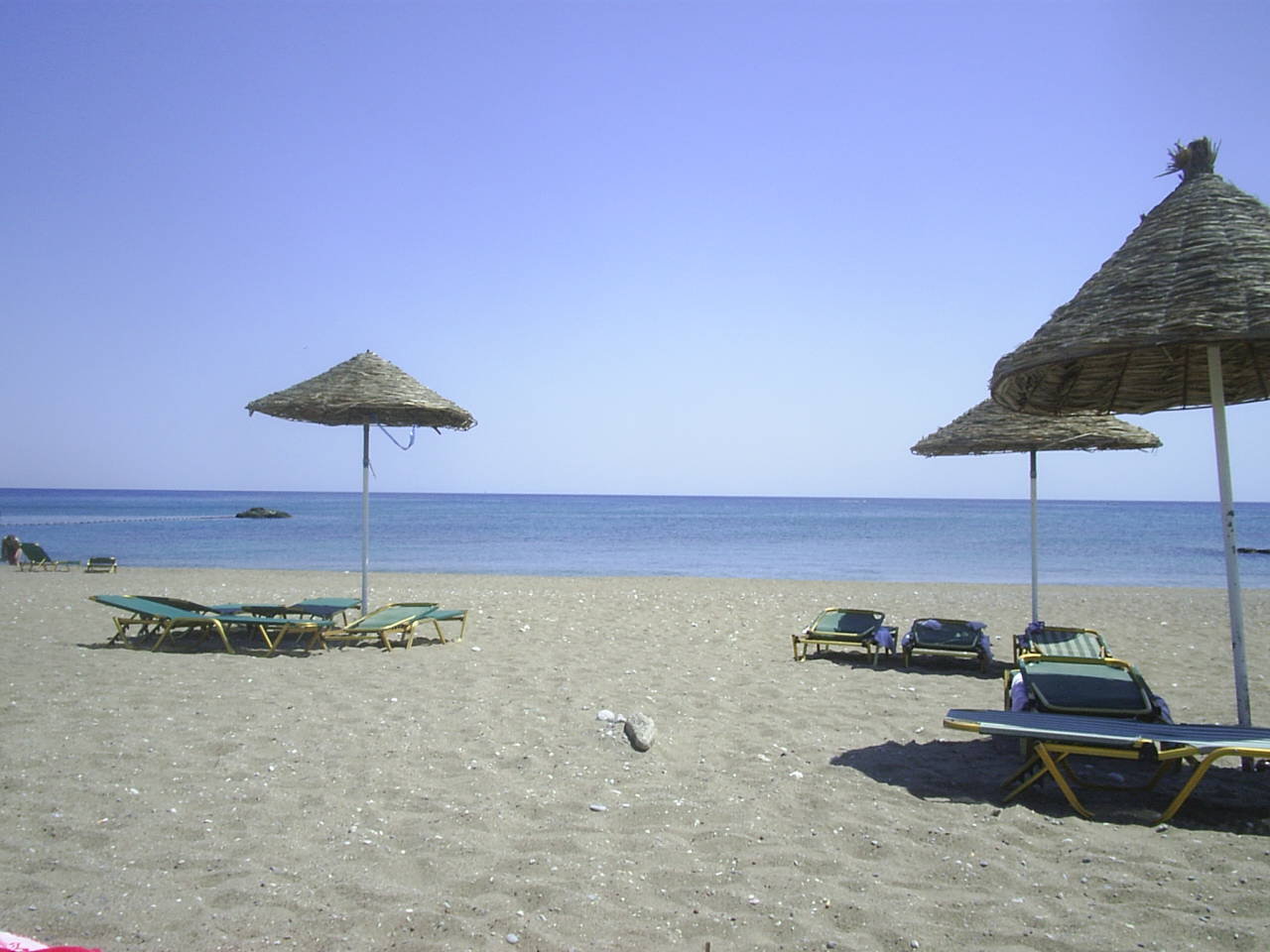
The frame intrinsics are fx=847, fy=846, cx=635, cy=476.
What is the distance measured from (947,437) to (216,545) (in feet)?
Result: 102

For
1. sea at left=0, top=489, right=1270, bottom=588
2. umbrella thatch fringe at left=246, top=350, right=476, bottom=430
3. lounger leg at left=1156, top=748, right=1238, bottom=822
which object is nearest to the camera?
lounger leg at left=1156, top=748, right=1238, bottom=822

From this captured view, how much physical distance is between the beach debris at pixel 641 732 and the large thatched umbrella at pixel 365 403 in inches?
181

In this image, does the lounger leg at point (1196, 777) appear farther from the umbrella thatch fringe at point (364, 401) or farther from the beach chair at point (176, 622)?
the umbrella thatch fringe at point (364, 401)

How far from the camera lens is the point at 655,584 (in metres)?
17.3

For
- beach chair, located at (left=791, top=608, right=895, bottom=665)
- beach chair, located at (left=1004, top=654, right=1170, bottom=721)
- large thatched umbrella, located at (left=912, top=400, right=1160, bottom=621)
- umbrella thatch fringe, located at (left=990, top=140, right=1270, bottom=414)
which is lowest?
beach chair, located at (left=791, top=608, right=895, bottom=665)

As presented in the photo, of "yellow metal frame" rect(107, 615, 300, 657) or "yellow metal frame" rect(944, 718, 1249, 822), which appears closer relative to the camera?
"yellow metal frame" rect(944, 718, 1249, 822)

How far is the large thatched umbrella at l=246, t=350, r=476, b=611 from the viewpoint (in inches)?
348

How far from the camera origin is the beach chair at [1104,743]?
12.3ft

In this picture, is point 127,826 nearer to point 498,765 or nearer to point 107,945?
point 107,945

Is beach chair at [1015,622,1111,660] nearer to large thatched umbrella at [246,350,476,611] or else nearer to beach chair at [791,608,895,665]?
beach chair at [791,608,895,665]

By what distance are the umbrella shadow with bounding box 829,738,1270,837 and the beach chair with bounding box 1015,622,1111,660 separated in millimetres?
1861

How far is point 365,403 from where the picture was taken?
8727mm

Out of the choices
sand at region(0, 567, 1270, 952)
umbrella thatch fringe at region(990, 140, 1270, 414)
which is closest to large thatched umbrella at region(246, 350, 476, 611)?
sand at region(0, 567, 1270, 952)

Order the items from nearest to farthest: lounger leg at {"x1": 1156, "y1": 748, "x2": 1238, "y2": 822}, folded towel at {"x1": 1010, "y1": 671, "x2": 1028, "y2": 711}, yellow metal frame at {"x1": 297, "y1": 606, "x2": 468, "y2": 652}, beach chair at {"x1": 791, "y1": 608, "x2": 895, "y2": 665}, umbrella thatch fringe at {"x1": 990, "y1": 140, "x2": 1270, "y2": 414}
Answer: lounger leg at {"x1": 1156, "y1": 748, "x2": 1238, "y2": 822}
umbrella thatch fringe at {"x1": 990, "y1": 140, "x2": 1270, "y2": 414}
folded towel at {"x1": 1010, "y1": 671, "x2": 1028, "y2": 711}
beach chair at {"x1": 791, "y1": 608, "x2": 895, "y2": 665}
yellow metal frame at {"x1": 297, "y1": 606, "x2": 468, "y2": 652}
